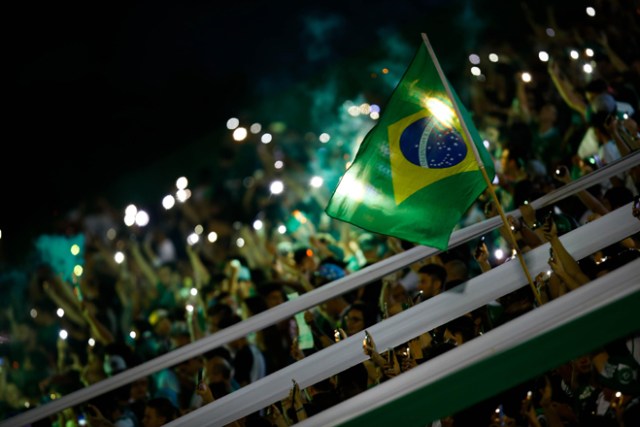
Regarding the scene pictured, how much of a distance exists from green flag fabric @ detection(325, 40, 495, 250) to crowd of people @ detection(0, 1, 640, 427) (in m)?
0.40

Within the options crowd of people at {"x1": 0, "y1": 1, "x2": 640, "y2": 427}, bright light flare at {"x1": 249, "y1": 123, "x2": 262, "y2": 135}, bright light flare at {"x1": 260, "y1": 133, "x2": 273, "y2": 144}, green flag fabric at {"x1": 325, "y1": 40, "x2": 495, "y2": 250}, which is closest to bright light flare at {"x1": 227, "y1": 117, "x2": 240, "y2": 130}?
bright light flare at {"x1": 249, "y1": 123, "x2": 262, "y2": 135}

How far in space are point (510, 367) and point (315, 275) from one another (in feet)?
13.9

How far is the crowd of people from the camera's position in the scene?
400cm

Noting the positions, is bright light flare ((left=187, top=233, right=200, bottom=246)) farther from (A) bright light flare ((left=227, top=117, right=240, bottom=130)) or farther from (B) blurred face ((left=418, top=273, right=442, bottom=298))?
(B) blurred face ((left=418, top=273, right=442, bottom=298))

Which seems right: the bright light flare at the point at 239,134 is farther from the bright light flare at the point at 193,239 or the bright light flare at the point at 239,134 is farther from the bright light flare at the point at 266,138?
the bright light flare at the point at 193,239

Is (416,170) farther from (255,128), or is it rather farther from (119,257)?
(255,128)

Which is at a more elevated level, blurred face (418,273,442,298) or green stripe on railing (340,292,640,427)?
blurred face (418,273,442,298)

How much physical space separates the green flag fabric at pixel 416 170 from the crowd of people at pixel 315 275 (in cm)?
40

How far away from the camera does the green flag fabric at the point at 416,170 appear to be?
13.9 feet

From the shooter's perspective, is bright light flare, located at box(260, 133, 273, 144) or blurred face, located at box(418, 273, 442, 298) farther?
bright light flare, located at box(260, 133, 273, 144)

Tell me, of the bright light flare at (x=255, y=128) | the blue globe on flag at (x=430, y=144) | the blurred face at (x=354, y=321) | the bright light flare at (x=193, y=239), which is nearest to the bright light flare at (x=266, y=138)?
the bright light flare at (x=255, y=128)

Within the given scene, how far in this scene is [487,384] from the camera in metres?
2.62

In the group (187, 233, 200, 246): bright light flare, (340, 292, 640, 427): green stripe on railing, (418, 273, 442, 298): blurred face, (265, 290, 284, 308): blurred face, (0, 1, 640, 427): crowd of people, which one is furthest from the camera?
(187, 233, 200, 246): bright light flare

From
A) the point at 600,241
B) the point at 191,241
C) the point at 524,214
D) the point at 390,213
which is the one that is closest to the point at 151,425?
the point at 390,213
